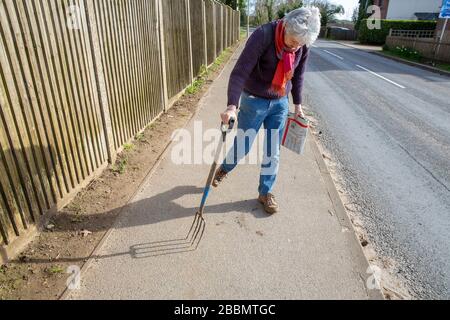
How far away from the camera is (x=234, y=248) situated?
2.95 metres

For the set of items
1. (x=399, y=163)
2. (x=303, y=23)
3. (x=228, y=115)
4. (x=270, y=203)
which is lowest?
(x=399, y=163)

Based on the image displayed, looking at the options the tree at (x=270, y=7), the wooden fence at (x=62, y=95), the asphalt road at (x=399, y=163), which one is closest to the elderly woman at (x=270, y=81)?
the asphalt road at (x=399, y=163)

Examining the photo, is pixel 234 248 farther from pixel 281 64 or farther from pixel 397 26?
pixel 397 26

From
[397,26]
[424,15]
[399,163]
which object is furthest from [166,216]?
[424,15]

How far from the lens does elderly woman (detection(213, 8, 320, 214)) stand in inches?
108

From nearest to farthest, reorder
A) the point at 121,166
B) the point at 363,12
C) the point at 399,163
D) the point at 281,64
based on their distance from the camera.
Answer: the point at 281,64 < the point at 121,166 < the point at 399,163 < the point at 363,12

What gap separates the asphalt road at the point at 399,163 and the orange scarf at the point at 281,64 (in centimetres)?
172

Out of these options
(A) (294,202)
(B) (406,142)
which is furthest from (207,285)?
(B) (406,142)

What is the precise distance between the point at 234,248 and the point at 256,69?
165 centimetres

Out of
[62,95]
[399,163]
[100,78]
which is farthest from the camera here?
[399,163]

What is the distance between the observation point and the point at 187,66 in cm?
852

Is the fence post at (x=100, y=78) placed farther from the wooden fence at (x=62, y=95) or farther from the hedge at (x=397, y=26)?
the hedge at (x=397, y=26)

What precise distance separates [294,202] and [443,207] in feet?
5.84
